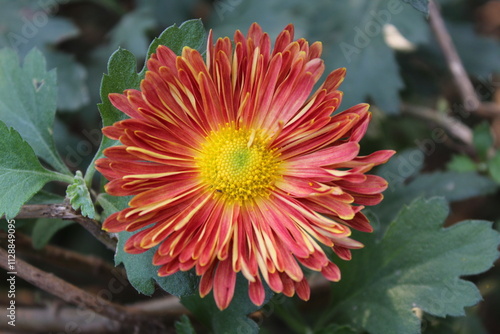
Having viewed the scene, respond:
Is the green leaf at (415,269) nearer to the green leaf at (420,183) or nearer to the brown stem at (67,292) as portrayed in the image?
the green leaf at (420,183)

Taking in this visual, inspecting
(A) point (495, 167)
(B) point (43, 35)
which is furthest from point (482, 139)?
(B) point (43, 35)

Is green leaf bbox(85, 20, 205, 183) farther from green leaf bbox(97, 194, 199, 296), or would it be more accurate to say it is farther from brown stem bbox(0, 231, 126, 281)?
brown stem bbox(0, 231, 126, 281)

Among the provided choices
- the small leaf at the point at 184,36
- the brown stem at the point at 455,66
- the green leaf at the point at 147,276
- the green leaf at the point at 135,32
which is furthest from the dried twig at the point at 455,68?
the green leaf at the point at 147,276

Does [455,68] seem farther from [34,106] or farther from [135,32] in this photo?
[34,106]

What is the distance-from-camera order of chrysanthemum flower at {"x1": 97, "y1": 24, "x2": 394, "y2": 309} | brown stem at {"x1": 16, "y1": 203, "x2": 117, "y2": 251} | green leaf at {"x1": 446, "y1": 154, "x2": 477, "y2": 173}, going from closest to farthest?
1. chrysanthemum flower at {"x1": 97, "y1": 24, "x2": 394, "y2": 309}
2. brown stem at {"x1": 16, "y1": 203, "x2": 117, "y2": 251}
3. green leaf at {"x1": 446, "y1": 154, "x2": 477, "y2": 173}

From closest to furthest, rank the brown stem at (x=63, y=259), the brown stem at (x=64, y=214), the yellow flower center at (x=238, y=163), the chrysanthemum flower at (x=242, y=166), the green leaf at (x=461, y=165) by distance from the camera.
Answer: the chrysanthemum flower at (x=242, y=166) → the brown stem at (x=64, y=214) → the yellow flower center at (x=238, y=163) → the brown stem at (x=63, y=259) → the green leaf at (x=461, y=165)

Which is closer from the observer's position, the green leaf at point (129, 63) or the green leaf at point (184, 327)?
the green leaf at point (129, 63)

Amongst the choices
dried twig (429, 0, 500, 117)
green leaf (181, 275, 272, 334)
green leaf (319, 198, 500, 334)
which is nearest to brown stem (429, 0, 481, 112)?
dried twig (429, 0, 500, 117)
